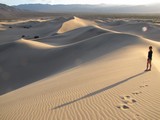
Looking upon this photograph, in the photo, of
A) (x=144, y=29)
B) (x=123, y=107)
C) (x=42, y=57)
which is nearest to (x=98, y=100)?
(x=123, y=107)

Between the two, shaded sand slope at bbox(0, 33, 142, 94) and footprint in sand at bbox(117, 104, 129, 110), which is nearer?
footprint in sand at bbox(117, 104, 129, 110)

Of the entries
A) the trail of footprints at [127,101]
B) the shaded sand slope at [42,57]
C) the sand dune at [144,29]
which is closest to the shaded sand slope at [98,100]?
the trail of footprints at [127,101]

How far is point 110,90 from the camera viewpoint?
866cm

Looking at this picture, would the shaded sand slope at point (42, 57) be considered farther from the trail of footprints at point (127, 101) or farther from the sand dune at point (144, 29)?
the sand dune at point (144, 29)

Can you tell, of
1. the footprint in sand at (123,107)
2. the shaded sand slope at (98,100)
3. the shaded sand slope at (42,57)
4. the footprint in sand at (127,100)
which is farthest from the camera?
the shaded sand slope at (42,57)

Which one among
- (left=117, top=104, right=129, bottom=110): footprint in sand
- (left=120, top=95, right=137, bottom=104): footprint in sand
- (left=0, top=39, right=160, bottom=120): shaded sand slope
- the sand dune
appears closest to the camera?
(left=0, top=39, right=160, bottom=120): shaded sand slope

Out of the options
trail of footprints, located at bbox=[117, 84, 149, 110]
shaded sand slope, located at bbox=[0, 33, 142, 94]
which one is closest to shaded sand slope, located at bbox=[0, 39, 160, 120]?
trail of footprints, located at bbox=[117, 84, 149, 110]

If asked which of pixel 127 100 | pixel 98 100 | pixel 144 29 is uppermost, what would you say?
pixel 127 100

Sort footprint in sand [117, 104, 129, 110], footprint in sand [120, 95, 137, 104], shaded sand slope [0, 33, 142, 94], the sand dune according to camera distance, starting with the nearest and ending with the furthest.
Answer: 1. footprint in sand [117, 104, 129, 110]
2. footprint in sand [120, 95, 137, 104]
3. shaded sand slope [0, 33, 142, 94]
4. the sand dune

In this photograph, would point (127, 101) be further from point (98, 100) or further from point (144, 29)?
point (144, 29)

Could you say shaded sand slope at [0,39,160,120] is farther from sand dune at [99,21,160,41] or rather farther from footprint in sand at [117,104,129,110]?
sand dune at [99,21,160,41]

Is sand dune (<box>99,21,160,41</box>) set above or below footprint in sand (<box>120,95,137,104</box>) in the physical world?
below

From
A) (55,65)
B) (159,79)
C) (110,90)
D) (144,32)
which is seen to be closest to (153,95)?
(110,90)

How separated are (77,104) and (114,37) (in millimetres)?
18063
